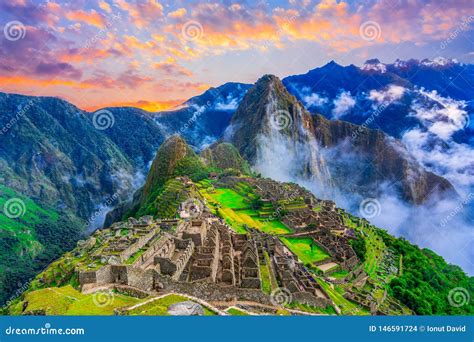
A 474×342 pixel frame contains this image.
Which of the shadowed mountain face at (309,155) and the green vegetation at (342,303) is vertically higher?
the shadowed mountain face at (309,155)

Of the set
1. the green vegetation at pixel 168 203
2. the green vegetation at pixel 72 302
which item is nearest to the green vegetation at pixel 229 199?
the green vegetation at pixel 168 203

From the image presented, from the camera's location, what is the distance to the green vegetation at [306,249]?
42.1 metres

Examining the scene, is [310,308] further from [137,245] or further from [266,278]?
[137,245]

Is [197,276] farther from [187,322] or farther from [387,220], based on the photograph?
[387,220]

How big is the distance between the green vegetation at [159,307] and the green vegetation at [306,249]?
25.8 metres

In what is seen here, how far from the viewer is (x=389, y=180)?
181 m

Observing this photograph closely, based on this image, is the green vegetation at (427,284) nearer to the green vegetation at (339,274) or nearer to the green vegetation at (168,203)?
the green vegetation at (339,274)

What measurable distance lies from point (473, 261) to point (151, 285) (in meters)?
118

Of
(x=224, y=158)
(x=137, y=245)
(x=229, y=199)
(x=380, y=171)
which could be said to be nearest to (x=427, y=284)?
(x=229, y=199)

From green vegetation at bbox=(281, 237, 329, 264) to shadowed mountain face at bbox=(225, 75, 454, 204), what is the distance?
313 ft

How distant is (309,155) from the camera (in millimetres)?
169500

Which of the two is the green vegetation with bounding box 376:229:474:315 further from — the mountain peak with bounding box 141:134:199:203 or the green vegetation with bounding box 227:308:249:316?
the mountain peak with bounding box 141:134:199:203

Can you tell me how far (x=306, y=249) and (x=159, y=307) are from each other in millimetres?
32268

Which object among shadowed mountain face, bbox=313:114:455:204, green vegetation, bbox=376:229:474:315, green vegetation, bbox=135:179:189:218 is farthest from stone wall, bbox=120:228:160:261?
shadowed mountain face, bbox=313:114:455:204
